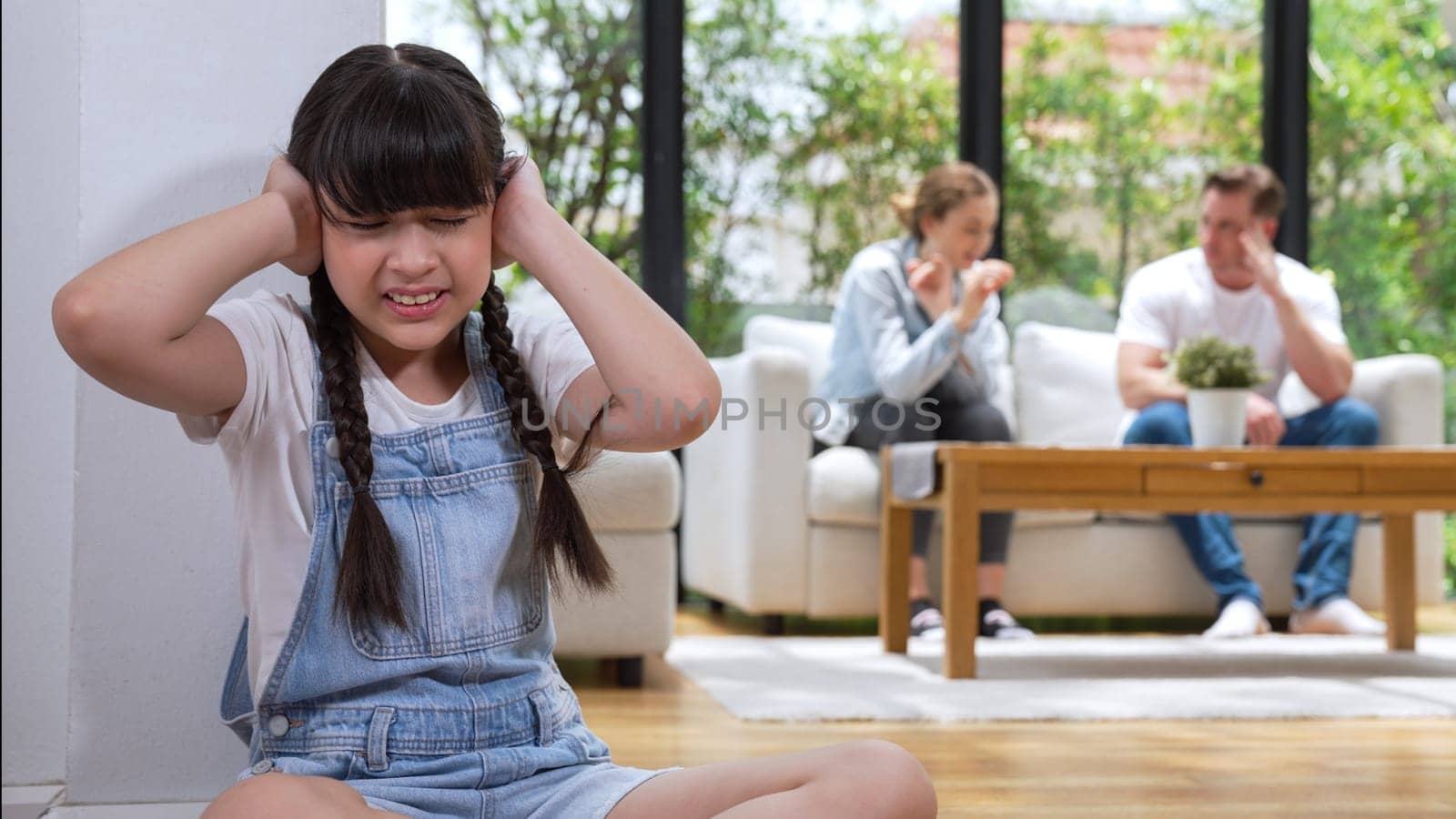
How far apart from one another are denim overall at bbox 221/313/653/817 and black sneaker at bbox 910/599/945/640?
2.34 metres

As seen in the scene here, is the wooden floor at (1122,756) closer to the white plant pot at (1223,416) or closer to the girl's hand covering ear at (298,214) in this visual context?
the white plant pot at (1223,416)

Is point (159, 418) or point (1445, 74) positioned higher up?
point (1445, 74)

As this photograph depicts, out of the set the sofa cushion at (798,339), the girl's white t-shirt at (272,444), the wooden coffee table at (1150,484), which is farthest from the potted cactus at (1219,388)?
the girl's white t-shirt at (272,444)

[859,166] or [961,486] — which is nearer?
[961,486]

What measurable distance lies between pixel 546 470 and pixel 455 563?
0.10 m

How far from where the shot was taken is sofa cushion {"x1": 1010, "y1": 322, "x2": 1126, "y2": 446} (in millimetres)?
4051

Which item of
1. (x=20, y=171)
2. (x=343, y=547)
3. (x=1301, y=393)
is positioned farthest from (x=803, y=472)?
(x=343, y=547)

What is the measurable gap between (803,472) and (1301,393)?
135 cm

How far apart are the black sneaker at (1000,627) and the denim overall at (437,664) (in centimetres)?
240

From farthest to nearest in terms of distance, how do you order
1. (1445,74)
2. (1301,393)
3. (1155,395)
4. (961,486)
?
(1445,74) → (1301,393) → (1155,395) → (961,486)

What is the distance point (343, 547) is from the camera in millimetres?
1123

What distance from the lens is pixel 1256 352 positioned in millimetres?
3512

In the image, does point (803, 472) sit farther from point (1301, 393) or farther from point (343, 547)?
point (343, 547)

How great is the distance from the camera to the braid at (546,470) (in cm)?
119
